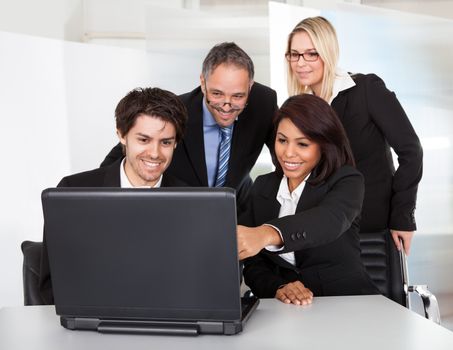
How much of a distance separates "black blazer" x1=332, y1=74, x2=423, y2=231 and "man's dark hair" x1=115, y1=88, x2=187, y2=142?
910 millimetres

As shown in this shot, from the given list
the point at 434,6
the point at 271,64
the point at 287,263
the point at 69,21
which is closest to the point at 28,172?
the point at 69,21

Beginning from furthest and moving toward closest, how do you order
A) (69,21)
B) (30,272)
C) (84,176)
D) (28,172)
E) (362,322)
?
1. (69,21)
2. (28,172)
3. (84,176)
4. (30,272)
5. (362,322)

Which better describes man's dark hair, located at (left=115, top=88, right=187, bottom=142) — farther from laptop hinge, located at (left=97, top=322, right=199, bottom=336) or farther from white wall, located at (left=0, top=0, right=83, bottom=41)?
white wall, located at (left=0, top=0, right=83, bottom=41)

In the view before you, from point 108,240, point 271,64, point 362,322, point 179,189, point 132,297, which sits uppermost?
point 271,64

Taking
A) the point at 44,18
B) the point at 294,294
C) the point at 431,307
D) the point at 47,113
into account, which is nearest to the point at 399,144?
the point at 431,307

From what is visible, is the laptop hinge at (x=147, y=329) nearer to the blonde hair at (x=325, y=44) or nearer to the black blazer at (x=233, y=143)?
the black blazer at (x=233, y=143)

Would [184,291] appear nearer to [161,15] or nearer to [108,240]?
[108,240]

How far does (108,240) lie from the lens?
169 cm

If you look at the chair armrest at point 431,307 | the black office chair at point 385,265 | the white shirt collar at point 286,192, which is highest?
the white shirt collar at point 286,192

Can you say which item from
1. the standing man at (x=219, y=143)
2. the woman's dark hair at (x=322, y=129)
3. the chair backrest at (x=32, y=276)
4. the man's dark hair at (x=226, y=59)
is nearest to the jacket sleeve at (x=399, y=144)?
the standing man at (x=219, y=143)

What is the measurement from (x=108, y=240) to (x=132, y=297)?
0.16 metres

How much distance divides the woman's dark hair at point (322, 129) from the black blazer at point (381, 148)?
0.72 meters

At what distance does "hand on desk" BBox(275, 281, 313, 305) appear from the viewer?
208 cm

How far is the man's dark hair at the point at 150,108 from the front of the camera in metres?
2.56
